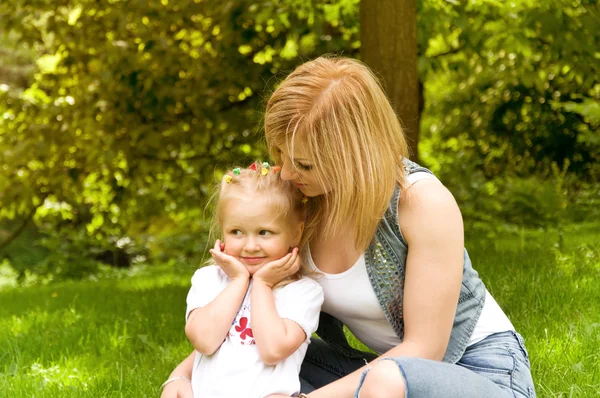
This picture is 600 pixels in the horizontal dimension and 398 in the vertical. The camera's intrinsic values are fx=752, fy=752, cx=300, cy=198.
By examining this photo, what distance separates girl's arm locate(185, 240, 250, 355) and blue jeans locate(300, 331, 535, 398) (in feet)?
1.25

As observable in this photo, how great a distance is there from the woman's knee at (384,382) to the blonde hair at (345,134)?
0.44 m

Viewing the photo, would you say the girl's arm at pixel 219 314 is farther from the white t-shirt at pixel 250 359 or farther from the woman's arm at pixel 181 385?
the woman's arm at pixel 181 385

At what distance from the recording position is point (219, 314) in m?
2.34

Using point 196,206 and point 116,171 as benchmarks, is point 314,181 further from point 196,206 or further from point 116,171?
point 196,206

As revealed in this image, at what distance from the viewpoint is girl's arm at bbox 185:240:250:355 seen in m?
2.34

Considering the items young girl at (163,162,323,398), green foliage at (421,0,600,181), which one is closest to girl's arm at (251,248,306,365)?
young girl at (163,162,323,398)

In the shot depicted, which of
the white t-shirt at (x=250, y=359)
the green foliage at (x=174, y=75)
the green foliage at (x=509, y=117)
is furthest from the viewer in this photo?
the green foliage at (x=509, y=117)

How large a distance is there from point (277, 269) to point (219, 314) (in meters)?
0.23

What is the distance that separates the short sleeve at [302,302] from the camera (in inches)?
92.7

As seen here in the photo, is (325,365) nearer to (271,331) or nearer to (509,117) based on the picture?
(271,331)

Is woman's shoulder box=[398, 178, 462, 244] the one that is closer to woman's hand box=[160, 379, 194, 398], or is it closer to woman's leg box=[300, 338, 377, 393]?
woman's leg box=[300, 338, 377, 393]

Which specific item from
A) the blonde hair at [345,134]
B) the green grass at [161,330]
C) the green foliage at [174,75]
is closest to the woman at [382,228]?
the blonde hair at [345,134]

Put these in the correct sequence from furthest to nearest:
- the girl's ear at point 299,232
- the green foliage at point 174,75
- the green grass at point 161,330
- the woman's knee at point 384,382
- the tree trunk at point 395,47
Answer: the green foliage at point 174,75 → the tree trunk at point 395,47 → the green grass at point 161,330 → the girl's ear at point 299,232 → the woman's knee at point 384,382

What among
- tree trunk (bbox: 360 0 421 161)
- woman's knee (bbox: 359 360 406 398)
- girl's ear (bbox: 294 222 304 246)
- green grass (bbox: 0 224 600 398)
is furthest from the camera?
tree trunk (bbox: 360 0 421 161)
